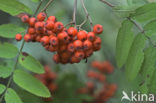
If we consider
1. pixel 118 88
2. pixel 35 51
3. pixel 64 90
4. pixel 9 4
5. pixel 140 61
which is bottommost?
pixel 118 88

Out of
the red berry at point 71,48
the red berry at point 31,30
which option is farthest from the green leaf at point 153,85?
the red berry at point 31,30

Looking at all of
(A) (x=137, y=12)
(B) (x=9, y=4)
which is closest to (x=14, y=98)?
(B) (x=9, y=4)

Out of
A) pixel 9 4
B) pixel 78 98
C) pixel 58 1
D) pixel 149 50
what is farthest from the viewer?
pixel 58 1

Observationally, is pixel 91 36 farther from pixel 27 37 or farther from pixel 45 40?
pixel 27 37

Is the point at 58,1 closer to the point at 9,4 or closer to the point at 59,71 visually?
the point at 59,71

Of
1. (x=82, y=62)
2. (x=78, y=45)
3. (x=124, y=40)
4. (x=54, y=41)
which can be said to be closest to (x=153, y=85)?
(x=124, y=40)

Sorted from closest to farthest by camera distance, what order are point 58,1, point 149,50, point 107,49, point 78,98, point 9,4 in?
point 149,50
point 9,4
point 78,98
point 58,1
point 107,49
